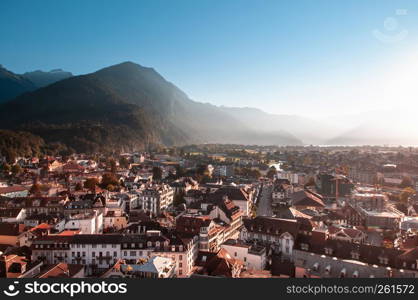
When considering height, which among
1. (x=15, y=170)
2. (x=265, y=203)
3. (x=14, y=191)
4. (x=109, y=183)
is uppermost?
(x=15, y=170)

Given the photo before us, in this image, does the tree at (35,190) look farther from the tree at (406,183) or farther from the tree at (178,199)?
the tree at (406,183)

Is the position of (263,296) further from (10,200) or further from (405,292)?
(10,200)

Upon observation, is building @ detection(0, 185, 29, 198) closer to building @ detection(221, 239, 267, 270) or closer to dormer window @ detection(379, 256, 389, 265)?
building @ detection(221, 239, 267, 270)

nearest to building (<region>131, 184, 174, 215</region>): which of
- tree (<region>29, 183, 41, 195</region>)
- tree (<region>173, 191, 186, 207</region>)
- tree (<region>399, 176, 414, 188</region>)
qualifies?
tree (<region>173, 191, 186, 207</region>)

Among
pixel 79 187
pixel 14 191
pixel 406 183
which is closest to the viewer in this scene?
pixel 14 191

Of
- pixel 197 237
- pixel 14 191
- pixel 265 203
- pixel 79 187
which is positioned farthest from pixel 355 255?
pixel 14 191

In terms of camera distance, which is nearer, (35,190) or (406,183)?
(35,190)

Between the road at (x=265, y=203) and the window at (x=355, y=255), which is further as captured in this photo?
the road at (x=265, y=203)

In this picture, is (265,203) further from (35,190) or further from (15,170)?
(15,170)

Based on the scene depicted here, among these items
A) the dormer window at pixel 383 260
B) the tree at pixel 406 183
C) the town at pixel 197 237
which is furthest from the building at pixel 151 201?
the tree at pixel 406 183
